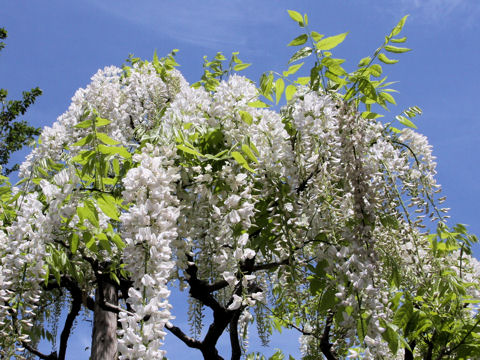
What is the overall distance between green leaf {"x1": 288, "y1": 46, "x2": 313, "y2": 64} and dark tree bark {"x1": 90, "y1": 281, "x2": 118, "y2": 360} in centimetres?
317

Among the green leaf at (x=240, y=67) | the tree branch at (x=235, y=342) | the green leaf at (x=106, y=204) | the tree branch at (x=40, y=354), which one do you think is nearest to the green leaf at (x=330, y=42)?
the green leaf at (x=240, y=67)

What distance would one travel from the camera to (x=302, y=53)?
2590 mm

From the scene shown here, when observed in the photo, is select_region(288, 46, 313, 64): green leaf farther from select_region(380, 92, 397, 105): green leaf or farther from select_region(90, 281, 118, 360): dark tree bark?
select_region(90, 281, 118, 360): dark tree bark

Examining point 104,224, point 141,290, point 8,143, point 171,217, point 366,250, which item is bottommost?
point 141,290

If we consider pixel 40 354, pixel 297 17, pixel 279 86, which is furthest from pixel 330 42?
pixel 40 354

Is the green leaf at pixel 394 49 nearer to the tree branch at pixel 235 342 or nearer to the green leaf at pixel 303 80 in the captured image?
the green leaf at pixel 303 80

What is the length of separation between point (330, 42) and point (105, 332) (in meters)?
3.71

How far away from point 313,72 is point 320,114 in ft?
0.81

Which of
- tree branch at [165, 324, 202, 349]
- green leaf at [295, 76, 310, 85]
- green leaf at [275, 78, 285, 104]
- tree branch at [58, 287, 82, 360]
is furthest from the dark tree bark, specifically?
green leaf at [295, 76, 310, 85]

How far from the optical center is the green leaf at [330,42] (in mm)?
2473

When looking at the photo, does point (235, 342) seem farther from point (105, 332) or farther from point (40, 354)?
point (40, 354)

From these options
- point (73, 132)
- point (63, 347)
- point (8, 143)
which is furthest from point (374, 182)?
point (8, 143)

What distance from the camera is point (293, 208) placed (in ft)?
9.23

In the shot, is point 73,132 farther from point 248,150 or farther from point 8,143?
point 8,143
